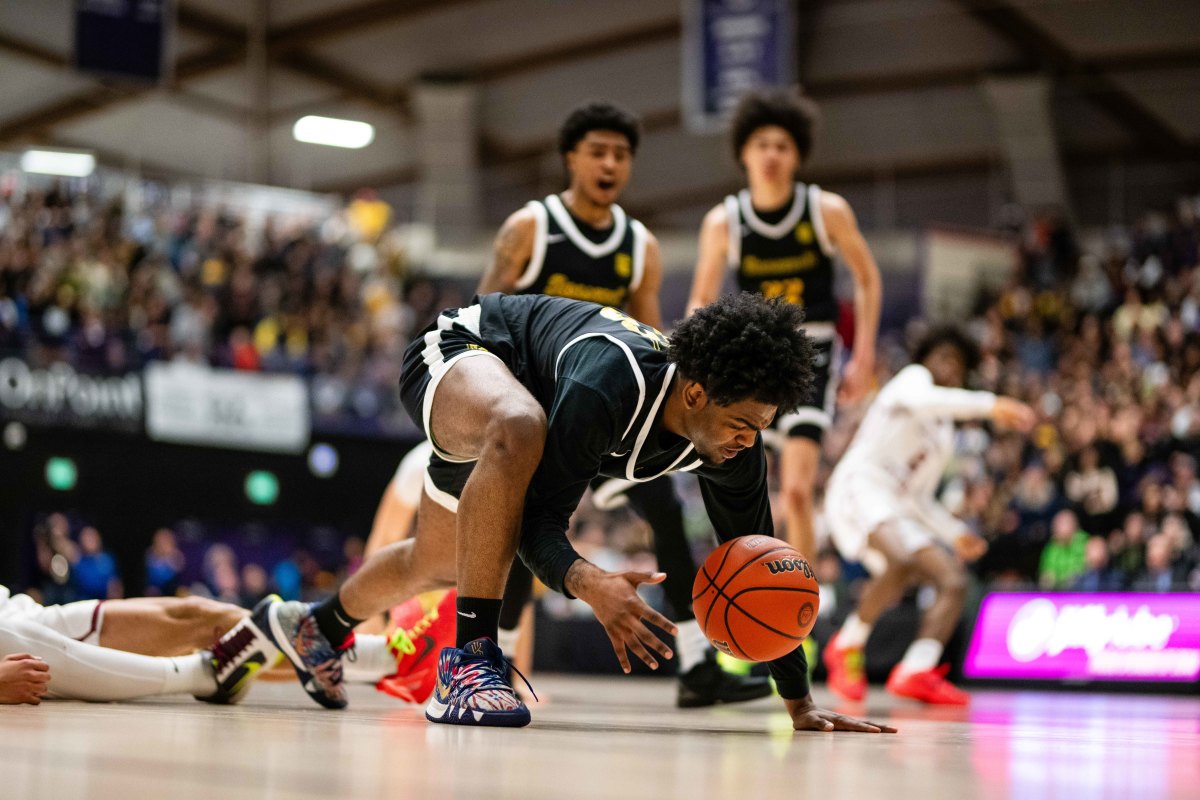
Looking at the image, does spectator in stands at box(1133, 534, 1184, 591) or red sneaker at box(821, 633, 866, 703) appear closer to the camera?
red sneaker at box(821, 633, 866, 703)

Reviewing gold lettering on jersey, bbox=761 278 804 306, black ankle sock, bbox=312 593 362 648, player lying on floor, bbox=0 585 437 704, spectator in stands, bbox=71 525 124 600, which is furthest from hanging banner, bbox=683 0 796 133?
black ankle sock, bbox=312 593 362 648

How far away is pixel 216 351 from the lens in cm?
1515

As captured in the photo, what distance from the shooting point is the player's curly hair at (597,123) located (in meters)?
5.96

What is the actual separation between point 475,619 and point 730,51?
1280 cm

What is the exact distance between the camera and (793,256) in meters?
6.71

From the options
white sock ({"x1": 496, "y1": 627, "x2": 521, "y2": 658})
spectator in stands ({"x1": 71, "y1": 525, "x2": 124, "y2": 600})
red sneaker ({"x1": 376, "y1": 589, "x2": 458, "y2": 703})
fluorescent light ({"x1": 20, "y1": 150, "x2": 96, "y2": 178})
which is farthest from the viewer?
fluorescent light ({"x1": 20, "y1": 150, "x2": 96, "y2": 178})

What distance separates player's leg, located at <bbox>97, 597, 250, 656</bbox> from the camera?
183 inches

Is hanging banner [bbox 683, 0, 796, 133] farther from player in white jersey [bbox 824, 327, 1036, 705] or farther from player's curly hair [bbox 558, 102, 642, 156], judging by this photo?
player's curly hair [bbox 558, 102, 642, 156]

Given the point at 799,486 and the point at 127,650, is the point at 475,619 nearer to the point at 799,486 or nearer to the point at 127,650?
the point at 127,650

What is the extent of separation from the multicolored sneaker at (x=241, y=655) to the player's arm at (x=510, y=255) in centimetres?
180

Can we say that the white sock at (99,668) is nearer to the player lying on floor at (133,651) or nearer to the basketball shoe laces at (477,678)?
the player lying on floor at (133,651)

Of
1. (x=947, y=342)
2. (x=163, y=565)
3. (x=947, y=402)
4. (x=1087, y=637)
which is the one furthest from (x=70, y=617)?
(x=163, y=565)

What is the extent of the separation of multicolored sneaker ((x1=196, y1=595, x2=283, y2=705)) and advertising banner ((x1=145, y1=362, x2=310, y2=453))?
10.0 m

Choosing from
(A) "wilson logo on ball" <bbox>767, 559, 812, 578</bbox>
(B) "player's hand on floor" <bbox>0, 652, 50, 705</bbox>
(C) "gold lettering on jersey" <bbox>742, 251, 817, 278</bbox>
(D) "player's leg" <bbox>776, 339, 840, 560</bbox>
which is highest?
(C) "gold lettering on jersey" <bbox>742, 251, 817, 278</bbox>
